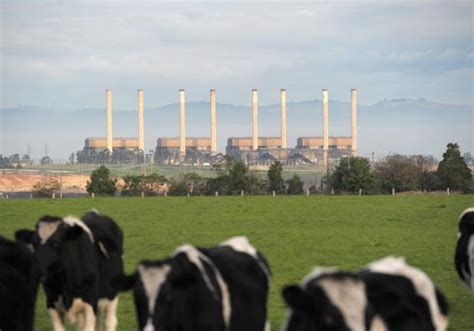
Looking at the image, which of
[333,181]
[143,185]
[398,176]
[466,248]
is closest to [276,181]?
[333,181]

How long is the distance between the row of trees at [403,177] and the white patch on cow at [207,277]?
7977 cm

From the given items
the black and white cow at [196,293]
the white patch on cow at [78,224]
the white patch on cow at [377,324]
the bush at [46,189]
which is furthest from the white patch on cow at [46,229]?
the bush at [46,189]

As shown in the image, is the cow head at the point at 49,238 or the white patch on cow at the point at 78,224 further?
the white patch on cow at the point at 78,224

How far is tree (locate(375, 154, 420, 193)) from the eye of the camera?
93.7m

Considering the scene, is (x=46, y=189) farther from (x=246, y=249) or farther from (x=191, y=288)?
(x=191, y=288)

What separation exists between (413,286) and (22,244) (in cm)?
577

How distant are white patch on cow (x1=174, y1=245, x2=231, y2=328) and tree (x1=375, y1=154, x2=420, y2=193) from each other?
8353cm

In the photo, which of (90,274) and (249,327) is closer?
(249,327)

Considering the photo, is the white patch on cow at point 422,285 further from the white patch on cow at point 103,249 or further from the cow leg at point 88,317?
the white patch on cow at point 103,249

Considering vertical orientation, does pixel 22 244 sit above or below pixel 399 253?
above

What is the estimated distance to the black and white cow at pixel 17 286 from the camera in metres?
11.2

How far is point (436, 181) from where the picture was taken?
Answer: 92.9 metres

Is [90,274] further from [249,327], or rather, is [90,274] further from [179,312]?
[179,312]

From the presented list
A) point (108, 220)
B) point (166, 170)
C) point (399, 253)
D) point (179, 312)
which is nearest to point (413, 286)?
point (179, 312)
